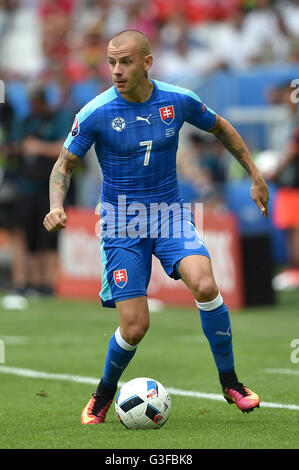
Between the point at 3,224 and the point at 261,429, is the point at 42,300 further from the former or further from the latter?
the point at 261,429

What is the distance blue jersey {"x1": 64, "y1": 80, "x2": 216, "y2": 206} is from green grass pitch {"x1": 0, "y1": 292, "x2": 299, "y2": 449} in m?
1.41

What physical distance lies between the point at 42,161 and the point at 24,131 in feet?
1.65

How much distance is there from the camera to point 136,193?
6391mm

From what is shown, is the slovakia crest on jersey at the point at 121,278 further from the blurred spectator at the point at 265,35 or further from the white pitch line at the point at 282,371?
the blurred spectator at the point at 265,35

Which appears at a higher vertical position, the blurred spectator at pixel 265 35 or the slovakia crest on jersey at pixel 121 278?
the blurred spectator at pixel 265 35

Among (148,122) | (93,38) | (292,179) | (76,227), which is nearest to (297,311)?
(292,179)

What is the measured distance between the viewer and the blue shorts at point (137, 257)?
623 centimetres

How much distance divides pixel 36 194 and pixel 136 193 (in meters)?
7.81

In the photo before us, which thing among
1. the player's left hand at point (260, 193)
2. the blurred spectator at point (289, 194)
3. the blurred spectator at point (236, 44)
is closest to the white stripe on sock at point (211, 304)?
the player's left hand at point (260, 193)

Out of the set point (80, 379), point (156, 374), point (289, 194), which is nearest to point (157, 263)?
point (289, 194)

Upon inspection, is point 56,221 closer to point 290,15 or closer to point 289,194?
point 289,194

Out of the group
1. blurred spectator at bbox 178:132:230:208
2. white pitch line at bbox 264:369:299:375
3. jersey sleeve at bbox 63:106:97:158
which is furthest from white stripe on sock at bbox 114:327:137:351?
blurred spectator at bbox 178:132:230:208

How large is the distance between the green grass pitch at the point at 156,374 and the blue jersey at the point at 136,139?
141 cm

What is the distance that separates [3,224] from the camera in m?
15.3
